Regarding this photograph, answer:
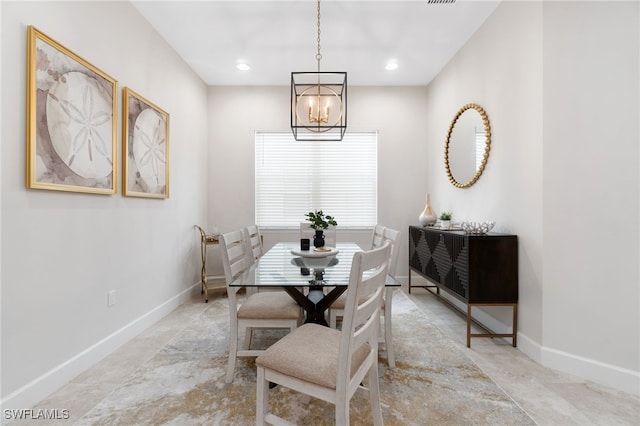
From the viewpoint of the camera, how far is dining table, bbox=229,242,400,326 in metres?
1.63

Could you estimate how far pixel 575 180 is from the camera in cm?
199

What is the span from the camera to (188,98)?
3672 mm

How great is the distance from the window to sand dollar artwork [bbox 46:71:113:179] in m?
2.20

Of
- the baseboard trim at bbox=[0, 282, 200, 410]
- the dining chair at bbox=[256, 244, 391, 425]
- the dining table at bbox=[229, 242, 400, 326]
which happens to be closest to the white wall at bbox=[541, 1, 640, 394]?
the dining table at bbox=[229, 242, 400, 326]

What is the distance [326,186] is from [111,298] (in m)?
2.85

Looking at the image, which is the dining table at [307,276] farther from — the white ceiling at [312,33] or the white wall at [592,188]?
the white ceiling at [312,33]

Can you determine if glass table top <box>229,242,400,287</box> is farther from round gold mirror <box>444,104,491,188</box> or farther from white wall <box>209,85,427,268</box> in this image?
white wall <box>209,85,427,268</box>

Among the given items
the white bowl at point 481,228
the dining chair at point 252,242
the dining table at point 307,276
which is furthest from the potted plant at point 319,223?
the white bowl at point 481,228

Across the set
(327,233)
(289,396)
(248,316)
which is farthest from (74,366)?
(327,233)

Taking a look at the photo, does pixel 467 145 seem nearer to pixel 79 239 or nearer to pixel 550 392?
pixel 550 392

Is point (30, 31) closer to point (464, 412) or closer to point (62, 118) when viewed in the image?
point (62, 118)

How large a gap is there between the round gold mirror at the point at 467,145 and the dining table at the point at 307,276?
→ 161cm

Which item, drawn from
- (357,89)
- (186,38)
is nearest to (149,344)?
(186,38)

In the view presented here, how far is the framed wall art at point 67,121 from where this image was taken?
1.66m
